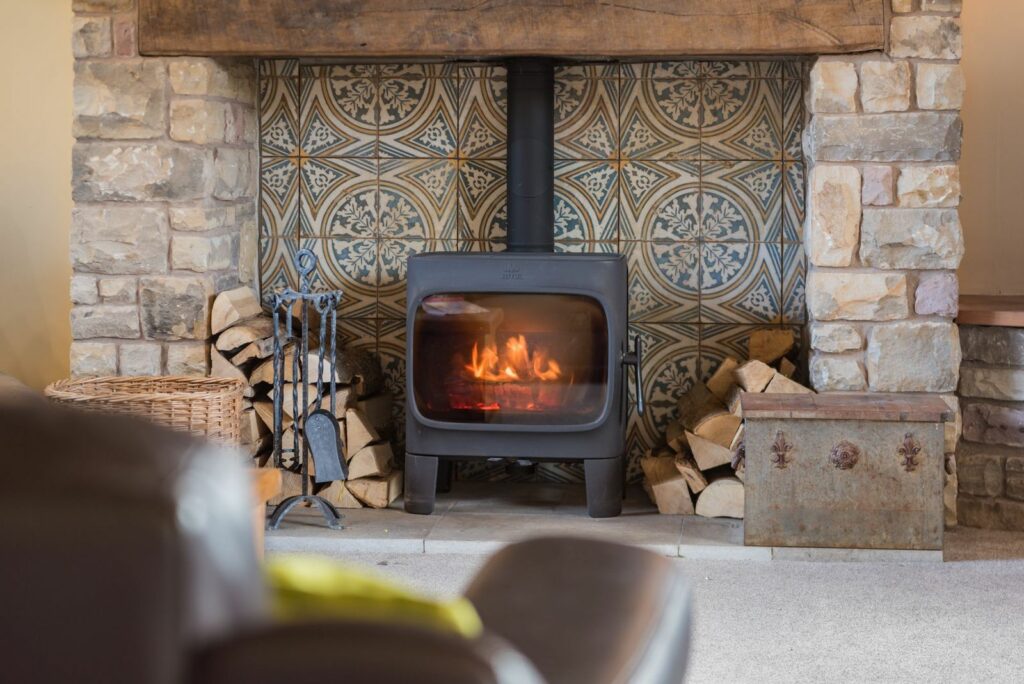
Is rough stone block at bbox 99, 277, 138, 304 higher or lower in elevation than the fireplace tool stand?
higher

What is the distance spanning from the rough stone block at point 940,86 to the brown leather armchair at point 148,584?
3.43 m

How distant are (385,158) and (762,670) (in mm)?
2401

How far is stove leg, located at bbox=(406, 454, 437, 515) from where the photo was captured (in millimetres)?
4137

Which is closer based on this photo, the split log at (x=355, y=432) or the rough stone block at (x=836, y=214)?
the rough stone block at (x=836, y=214)

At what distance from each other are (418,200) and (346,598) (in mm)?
3699

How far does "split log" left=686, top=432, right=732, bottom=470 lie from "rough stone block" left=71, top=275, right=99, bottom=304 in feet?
6.36

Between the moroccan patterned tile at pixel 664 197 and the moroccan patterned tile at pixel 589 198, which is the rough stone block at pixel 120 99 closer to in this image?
the moroccan patterned tile at pixel 589 198

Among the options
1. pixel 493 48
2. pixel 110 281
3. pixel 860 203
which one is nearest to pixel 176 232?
pixel 110 281

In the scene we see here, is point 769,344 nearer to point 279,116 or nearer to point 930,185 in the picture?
point 930,185

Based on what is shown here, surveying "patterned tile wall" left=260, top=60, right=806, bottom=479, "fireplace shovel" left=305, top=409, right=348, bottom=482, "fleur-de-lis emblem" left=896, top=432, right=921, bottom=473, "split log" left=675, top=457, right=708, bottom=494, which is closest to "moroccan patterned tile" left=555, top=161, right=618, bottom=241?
"patterned tile wall" left=260, top=60, right=806, bottom=479

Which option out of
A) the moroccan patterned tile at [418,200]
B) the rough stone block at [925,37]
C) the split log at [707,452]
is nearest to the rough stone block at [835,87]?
the rough stone block at [925,37]

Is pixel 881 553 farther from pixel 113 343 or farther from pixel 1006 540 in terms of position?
pixel 113 343

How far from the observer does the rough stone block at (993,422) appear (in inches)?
161

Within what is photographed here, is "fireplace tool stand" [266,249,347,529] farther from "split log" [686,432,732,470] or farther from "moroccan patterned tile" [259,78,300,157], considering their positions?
"split log" [686,432,732,470]
